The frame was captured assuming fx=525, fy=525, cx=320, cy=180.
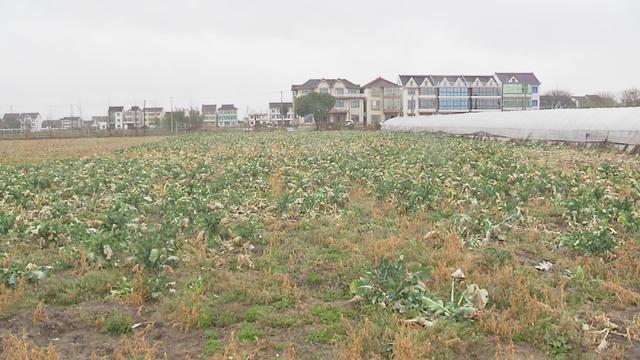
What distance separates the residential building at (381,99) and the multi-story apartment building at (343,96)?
6.23ft

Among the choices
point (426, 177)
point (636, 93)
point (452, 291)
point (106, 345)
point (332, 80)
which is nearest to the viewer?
point (106, 345)

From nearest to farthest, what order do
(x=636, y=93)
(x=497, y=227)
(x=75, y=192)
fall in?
(x=497, y=227), (x=75, y=192), (x=636, y=93)

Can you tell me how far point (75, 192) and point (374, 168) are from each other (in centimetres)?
715

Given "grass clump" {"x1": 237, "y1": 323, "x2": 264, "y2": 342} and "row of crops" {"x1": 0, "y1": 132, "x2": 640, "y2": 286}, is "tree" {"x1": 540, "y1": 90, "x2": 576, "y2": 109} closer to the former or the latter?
"row of crops" {"x1": 0, "y1": 132, "x2": 640, "y2": 286}

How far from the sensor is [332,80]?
3784 inches

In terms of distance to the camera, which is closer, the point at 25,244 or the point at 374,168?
the point at 25,244

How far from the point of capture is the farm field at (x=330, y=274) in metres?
4.01

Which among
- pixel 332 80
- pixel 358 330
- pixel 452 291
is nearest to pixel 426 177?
pixel 452 291

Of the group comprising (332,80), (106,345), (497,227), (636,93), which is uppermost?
(332,80)

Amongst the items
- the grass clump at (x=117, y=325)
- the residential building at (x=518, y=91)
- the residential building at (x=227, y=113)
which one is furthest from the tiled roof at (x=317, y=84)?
the grass clump at (x=117, y=325)

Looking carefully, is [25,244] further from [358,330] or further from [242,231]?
[358,330]

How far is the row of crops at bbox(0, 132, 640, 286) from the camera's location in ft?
20.5

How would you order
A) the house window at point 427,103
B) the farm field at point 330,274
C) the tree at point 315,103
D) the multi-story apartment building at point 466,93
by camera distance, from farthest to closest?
the house window at point 427,103, the multi-story apartment building at point 466,93, the tree at point 315,103, the farm field at point 330,274

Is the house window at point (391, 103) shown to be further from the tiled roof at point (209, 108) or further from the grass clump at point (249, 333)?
the grass clump at point (249, 333)
